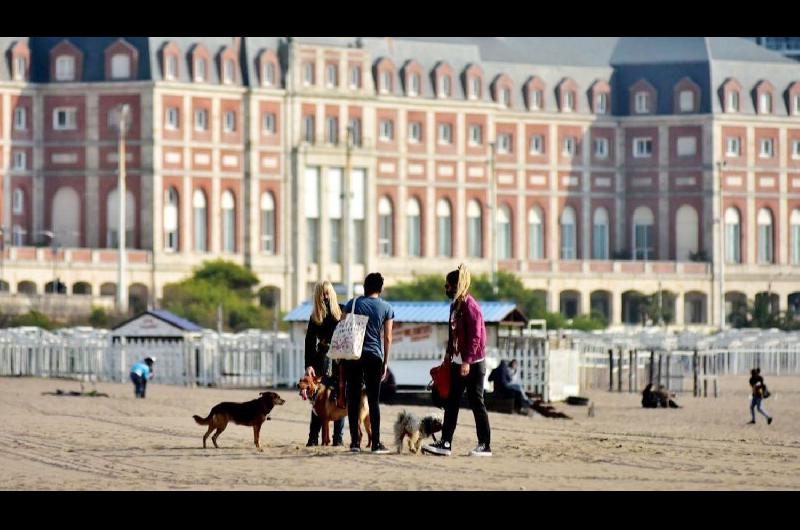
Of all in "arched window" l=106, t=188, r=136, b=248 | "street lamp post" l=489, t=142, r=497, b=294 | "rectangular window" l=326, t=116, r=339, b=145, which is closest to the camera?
"arched window" l=106, t=188, r=136, b=248

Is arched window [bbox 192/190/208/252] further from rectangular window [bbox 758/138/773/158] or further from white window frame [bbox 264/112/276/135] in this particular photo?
rectangular window [bbox 758/138/773/158]

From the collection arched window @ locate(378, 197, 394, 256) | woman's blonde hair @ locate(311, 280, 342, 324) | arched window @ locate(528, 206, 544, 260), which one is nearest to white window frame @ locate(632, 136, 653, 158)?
arched window @ locate(528, 206, 544, 260)

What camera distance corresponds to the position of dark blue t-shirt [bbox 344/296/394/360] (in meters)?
28.8

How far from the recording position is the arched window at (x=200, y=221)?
110625 mm


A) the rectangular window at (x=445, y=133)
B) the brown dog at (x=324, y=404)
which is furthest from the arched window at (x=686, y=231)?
the brown dog at (x=324, y=404)

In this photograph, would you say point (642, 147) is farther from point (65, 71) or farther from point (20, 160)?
point (20, 160)

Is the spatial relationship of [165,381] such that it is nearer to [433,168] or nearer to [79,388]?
[79,388]

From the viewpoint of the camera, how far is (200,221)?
111375mm

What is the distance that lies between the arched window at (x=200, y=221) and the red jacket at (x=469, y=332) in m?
82.1

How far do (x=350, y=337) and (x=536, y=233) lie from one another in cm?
9499

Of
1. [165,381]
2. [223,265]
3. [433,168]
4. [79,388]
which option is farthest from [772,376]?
[433,168]

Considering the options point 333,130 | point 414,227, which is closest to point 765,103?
point 414,227

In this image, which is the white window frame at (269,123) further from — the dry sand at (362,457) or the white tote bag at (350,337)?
the white tote bag at (350,337)

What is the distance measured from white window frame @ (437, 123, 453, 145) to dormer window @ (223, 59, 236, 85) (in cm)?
1167
